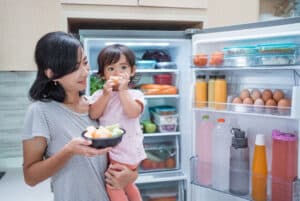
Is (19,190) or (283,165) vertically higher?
Result: (283,165)

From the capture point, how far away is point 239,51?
1.42 metres

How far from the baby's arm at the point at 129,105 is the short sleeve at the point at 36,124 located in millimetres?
289

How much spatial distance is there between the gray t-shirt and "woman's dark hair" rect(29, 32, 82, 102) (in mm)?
56

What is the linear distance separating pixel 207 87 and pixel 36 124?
0.93 meters

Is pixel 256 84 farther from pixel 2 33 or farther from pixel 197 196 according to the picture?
pixel 2 33

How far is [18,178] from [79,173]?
974 millimetres

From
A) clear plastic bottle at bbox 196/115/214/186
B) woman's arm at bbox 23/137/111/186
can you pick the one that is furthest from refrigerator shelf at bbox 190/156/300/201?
woman's arm at bbox 23/137/111/186

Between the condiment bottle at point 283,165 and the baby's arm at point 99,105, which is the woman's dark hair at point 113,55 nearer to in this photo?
the baby's arm at point 99,105

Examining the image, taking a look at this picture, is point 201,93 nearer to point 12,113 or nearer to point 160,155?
point 160,155

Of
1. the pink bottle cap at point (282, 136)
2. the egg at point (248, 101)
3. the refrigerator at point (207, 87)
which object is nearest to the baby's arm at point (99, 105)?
the refrigerator at point (207, 87)

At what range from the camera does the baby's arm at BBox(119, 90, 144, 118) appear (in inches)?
45.8

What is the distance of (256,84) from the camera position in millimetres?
1520

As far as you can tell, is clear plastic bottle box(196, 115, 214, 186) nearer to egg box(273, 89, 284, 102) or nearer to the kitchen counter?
egg box(273, 89, 284, 102)

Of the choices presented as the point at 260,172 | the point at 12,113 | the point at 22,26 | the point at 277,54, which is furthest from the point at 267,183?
the point at 12,113
